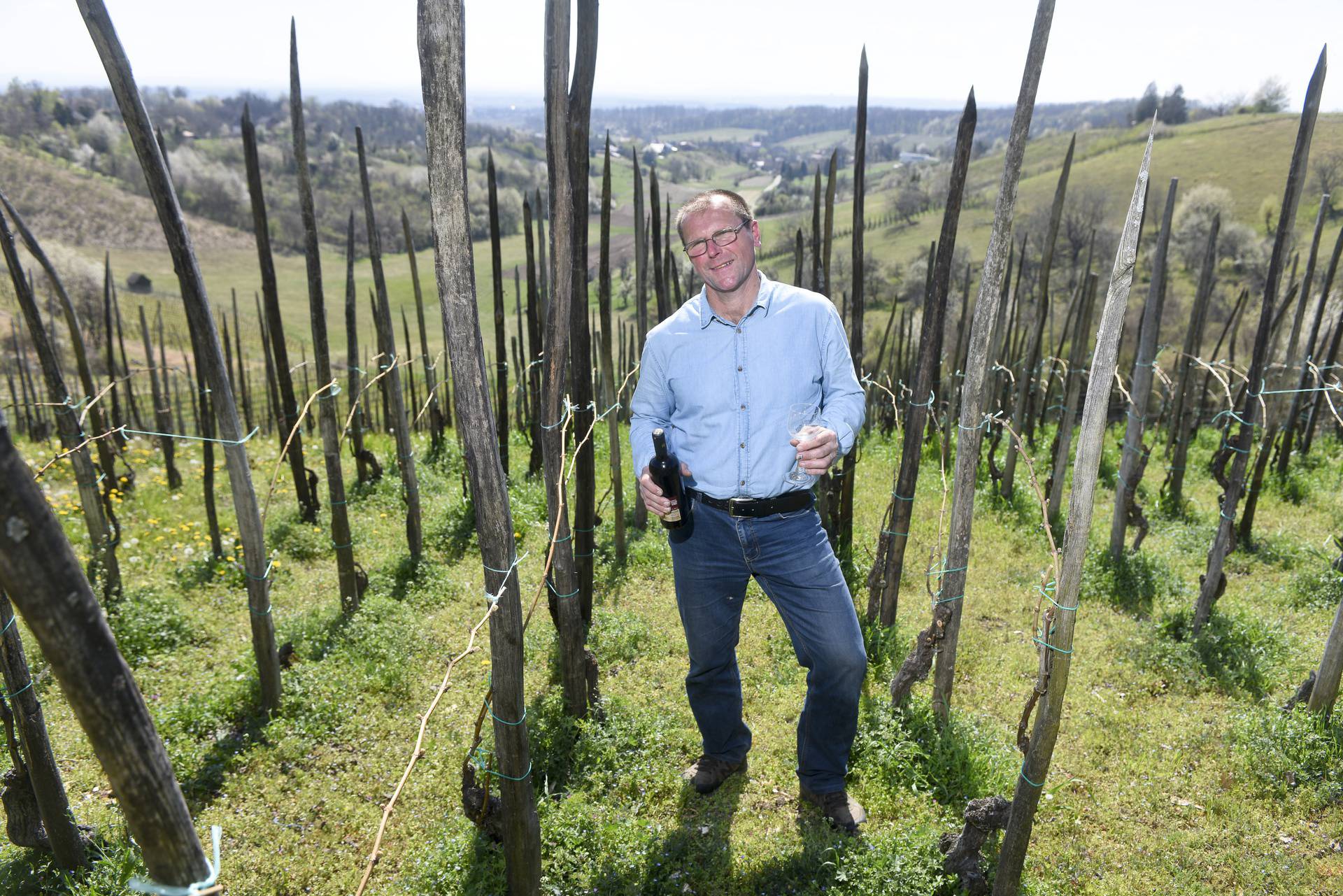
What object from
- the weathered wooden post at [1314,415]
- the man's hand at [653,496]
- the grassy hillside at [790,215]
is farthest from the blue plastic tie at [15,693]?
the grassy hillside at [790,215]

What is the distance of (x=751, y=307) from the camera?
3.12 meters

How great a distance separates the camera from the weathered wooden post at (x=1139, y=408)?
218 inches

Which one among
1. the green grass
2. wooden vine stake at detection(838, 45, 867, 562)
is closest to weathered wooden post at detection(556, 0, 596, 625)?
the green grass

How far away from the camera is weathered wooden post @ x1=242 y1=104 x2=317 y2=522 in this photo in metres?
4.65

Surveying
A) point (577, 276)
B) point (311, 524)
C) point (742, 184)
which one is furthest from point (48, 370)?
point (742, 184)

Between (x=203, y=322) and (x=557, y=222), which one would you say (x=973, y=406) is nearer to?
(x=557, y=222)

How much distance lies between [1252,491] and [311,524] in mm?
8220

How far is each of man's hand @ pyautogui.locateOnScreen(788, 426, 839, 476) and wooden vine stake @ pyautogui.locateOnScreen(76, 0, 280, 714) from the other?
106 inches

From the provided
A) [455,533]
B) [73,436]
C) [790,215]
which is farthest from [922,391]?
[790,215]

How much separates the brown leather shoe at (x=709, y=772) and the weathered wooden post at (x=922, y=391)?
1.48 meters

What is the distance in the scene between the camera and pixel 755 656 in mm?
4668

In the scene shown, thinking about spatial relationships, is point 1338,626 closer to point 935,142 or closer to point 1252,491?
point 1252,491

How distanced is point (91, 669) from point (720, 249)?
2.44 metres

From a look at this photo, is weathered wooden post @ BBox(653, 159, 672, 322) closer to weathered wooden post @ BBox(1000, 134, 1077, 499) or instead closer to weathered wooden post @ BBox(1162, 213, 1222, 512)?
weathered wooden post @ BBox(1000, 134, 1077, 499)
